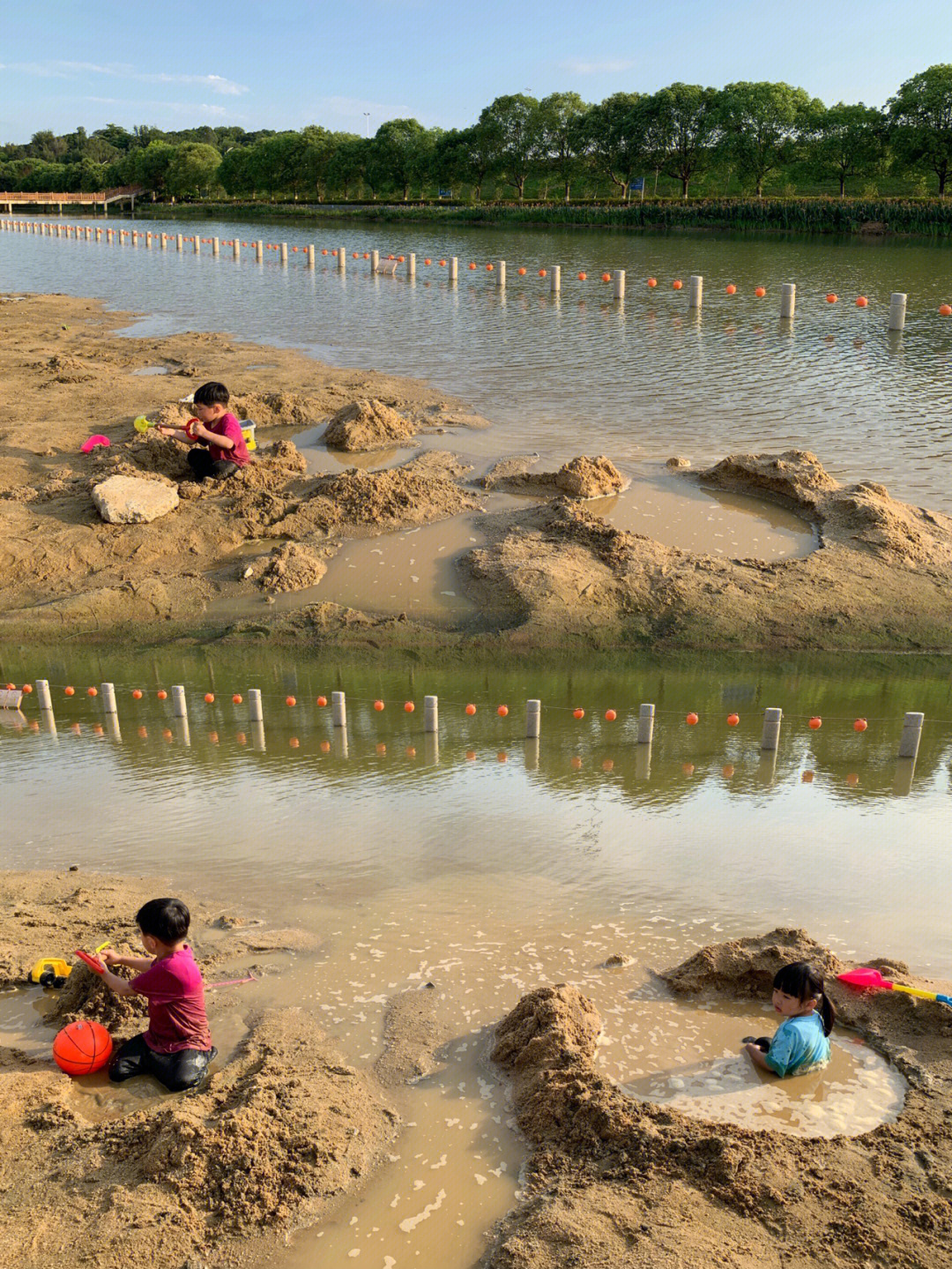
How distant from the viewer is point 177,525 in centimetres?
1234

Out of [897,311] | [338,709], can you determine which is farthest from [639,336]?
[338,709]

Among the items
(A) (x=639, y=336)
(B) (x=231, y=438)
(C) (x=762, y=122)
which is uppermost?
(C) (x=762, y=122)

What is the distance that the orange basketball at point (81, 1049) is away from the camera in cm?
471

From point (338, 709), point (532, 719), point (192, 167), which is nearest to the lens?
point (532, 719)

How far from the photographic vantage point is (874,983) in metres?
5.36

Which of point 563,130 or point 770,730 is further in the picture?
point 563,130

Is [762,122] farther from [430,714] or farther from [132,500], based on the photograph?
[430,714]

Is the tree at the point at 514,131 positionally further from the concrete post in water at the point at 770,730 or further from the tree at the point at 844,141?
the concrete post in water at the point at 770,730

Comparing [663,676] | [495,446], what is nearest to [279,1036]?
[663,676]

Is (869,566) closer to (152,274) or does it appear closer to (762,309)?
(762,309)

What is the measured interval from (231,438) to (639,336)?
48.5 ft

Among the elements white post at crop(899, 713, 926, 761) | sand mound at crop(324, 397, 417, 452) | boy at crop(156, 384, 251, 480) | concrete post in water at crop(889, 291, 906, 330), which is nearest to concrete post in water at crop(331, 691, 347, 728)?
white post at crop(899, 713, 926, 761)

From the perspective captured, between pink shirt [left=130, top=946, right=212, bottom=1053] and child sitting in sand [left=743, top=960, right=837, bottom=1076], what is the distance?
2.69 metres

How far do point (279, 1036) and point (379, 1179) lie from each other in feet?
3.44
